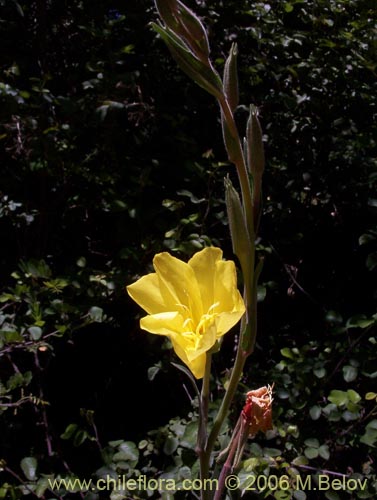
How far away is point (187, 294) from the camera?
2.69 ft

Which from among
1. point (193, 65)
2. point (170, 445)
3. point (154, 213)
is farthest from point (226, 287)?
point (154, 213)

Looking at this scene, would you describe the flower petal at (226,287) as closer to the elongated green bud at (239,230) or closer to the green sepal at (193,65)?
the elongated green bud at (239,230)

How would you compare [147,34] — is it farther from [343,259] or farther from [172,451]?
[172,451]

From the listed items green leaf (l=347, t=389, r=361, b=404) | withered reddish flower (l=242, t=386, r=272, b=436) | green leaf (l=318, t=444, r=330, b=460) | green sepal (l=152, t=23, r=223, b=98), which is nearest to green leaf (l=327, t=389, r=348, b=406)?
green leaf (l=347, t=389, r=361, b=404)

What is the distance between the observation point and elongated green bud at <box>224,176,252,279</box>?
684 mm

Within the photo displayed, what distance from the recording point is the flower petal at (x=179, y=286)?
A: 0.81 m

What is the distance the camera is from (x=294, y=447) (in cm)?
139

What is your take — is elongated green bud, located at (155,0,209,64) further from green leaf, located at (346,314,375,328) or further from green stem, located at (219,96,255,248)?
green leaf, located at (346,314,375,328)

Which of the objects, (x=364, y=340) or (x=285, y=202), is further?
(x=285, y=202)

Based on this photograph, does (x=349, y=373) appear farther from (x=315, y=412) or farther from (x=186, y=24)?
(x=186, y=24)

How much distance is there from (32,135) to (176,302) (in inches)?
48.9

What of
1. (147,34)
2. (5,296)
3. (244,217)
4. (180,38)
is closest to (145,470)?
(5,296)

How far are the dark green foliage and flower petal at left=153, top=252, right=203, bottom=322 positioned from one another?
700mm

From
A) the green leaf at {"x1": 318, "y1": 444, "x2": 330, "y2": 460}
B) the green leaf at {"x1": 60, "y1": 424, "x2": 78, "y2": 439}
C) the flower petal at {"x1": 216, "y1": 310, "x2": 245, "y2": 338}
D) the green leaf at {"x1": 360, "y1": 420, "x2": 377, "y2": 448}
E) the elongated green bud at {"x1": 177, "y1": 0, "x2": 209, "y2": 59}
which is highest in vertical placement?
the elongated green bud at {"x1": 177, "y1": 0, "x2": 209, "y2": 59}
